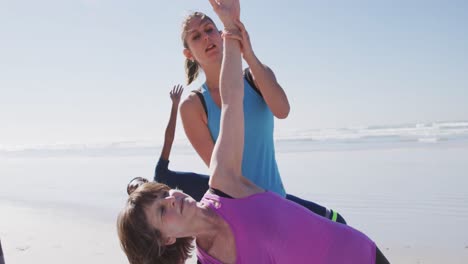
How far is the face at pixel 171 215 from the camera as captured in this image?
206cm

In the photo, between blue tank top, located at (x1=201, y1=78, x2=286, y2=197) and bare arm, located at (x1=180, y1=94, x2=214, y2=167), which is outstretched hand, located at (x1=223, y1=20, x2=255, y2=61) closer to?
blue tank top, located at (x1=201, y1=78, x2=286, y2=197)

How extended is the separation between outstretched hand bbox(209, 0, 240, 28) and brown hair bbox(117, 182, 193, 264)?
2.58 ft

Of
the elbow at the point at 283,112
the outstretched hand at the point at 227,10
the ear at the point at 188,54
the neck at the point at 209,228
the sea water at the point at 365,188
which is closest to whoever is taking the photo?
the neck at the point at 209,228

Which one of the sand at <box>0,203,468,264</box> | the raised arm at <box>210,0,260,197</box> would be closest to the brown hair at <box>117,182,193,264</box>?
the raised arm at <box>210,0,260,197</box>

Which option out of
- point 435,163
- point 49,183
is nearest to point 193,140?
point 435,163

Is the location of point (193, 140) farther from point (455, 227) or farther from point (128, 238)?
point (455, 227)

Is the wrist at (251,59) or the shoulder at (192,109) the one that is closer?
the wrist at (251,59)

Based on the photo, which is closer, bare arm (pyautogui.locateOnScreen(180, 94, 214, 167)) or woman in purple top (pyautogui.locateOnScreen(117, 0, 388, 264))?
woman in purple top (pyautogui.locateOnScreen(117, 0, 388, 264))

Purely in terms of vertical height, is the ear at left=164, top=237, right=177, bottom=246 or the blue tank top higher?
the blue tank top

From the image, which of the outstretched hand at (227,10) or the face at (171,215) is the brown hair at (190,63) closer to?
the outstretched hand at (227,10)

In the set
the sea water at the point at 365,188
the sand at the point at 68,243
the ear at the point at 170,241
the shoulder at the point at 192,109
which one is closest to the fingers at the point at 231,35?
the shoulder at the point at 192,109

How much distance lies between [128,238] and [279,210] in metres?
0.61

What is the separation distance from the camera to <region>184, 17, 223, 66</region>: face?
8.34ft

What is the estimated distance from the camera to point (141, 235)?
203 centimetres
